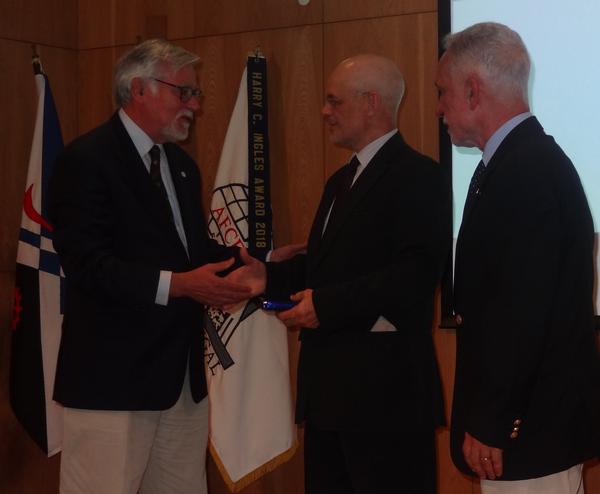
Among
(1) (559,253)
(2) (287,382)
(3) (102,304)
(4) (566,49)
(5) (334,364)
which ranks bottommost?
(2) (287,382)

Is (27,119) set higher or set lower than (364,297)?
higher

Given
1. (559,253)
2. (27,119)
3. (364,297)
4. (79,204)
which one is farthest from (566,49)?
(27,119)

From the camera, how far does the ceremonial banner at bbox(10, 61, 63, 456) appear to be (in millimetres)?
3729

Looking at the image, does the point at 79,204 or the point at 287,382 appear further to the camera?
the point at 287,382

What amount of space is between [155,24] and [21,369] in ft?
6.22

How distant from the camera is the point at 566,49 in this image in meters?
3.42

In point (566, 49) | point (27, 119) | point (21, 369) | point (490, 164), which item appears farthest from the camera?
point (27, 119)

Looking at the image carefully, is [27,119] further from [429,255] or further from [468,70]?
[468,70]

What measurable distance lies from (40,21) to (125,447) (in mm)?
2626

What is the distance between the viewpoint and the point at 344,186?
111 inches

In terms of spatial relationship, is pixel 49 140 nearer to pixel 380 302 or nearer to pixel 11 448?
pixel 11 448

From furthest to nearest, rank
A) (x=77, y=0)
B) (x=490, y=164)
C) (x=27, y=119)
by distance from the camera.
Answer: (x=77, y=0) < (x=27, y=119) < (x=490, y=164)

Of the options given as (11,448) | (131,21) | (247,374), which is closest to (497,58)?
(247,374)

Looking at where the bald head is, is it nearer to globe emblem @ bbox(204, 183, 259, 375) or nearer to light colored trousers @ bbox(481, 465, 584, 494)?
globe emblem @ bbox(204, 183, 259, 375)
